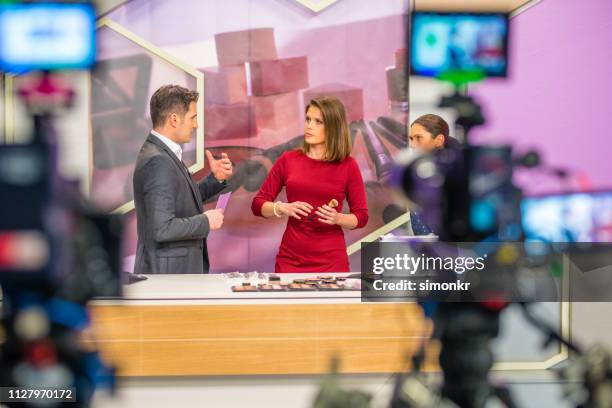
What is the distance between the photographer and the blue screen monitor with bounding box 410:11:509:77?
96 cm

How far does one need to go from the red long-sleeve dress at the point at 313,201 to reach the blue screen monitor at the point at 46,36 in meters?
1.68

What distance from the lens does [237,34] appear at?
3936 millimetres

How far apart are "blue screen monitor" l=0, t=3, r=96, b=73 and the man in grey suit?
1.24 meters

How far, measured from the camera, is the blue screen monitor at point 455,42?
958 mm

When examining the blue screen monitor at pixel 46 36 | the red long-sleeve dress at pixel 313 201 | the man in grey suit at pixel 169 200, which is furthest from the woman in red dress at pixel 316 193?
the blue screen monitor at pixel 46 36

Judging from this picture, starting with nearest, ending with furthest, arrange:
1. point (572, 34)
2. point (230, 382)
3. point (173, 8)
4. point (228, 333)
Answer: point (230, 382)
point (228, 333)
point (572, 34)
point (173, 8)

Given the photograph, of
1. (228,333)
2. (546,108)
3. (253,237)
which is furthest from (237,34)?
(228,333)

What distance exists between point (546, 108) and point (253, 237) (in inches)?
69.5

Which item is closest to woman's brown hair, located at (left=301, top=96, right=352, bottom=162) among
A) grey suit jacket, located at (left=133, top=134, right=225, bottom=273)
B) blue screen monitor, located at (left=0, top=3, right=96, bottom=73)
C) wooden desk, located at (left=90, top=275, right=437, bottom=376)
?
grey suit jacket, located at (left=133, top=134, right=225, bottom=273)

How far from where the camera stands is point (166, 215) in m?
2.14

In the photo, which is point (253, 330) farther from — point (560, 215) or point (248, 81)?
point (248, 81)

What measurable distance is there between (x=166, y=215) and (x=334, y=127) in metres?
0.67

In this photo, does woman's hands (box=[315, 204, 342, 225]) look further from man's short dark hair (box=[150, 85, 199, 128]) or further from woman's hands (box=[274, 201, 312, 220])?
man's short dark hair (box=[150, 85, 199, 128])

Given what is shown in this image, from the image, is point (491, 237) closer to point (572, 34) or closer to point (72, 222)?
point (72, 222)
